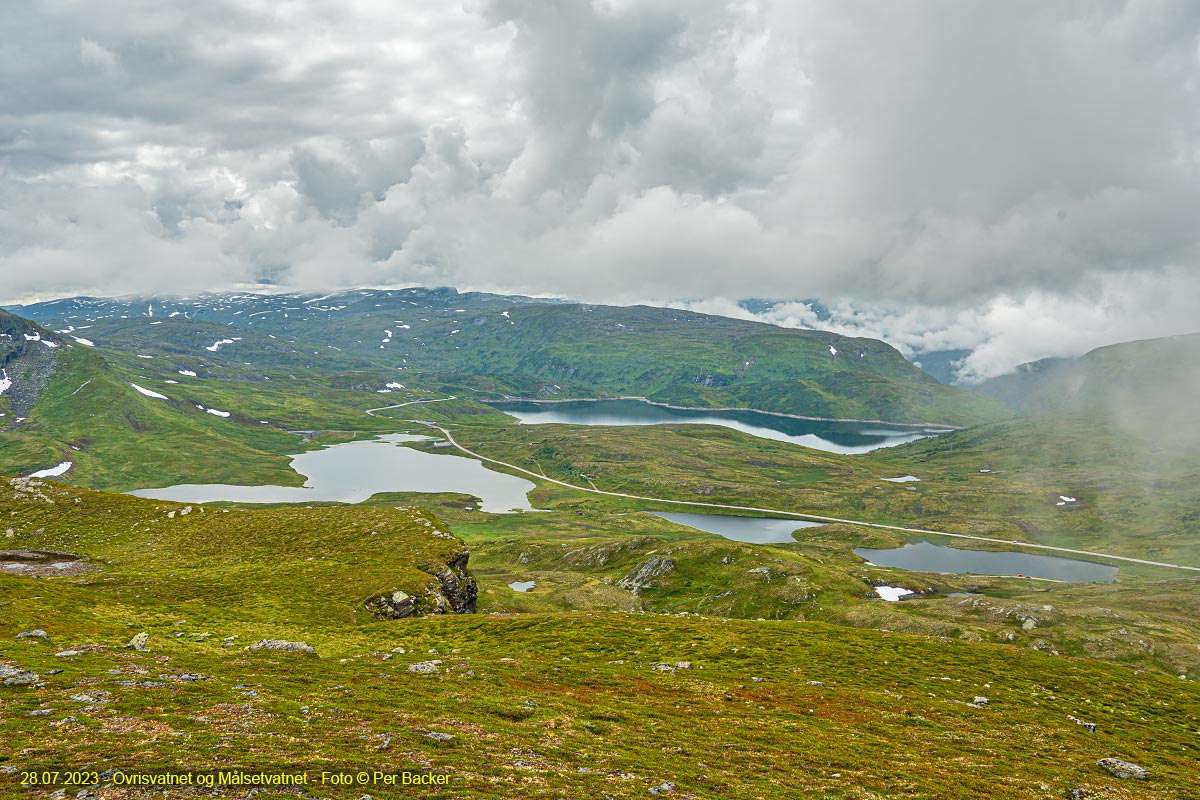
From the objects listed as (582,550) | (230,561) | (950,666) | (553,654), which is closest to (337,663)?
(553,654)

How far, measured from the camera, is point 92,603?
168 ft

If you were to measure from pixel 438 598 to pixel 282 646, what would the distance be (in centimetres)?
2867

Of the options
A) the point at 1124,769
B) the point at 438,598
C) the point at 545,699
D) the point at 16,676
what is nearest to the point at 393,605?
the point at 438,598

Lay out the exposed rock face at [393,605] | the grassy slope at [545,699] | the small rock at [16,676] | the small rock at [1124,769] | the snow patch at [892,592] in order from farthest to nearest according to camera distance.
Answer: the snow patch at [892,592] < the exposed rock face at [393,605] < the small rock at [1124,769] < the small rock at [16,676] < the grassy slope at [545,699]

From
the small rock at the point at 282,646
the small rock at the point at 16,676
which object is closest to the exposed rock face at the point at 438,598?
the small rock at the point at 282,646

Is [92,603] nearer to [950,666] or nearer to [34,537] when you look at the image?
[34,537]

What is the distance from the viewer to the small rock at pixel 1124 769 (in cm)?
3306

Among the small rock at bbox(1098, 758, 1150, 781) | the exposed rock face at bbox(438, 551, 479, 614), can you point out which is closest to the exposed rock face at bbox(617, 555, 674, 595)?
the exposed rock face at bbox(438, 551, 479, 614)

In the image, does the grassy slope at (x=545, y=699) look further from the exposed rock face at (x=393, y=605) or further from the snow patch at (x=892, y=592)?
the snow patch at (x=892, y=592)

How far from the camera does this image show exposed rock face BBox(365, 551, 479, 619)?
212ft

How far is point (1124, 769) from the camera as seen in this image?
33.4 m

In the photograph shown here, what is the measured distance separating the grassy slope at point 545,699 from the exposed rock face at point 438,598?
9.67 feet

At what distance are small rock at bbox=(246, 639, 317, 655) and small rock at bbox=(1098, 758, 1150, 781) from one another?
175 feet

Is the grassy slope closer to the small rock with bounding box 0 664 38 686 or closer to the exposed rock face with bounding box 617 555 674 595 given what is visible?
the small rock with bounding box 0 664 38 686
